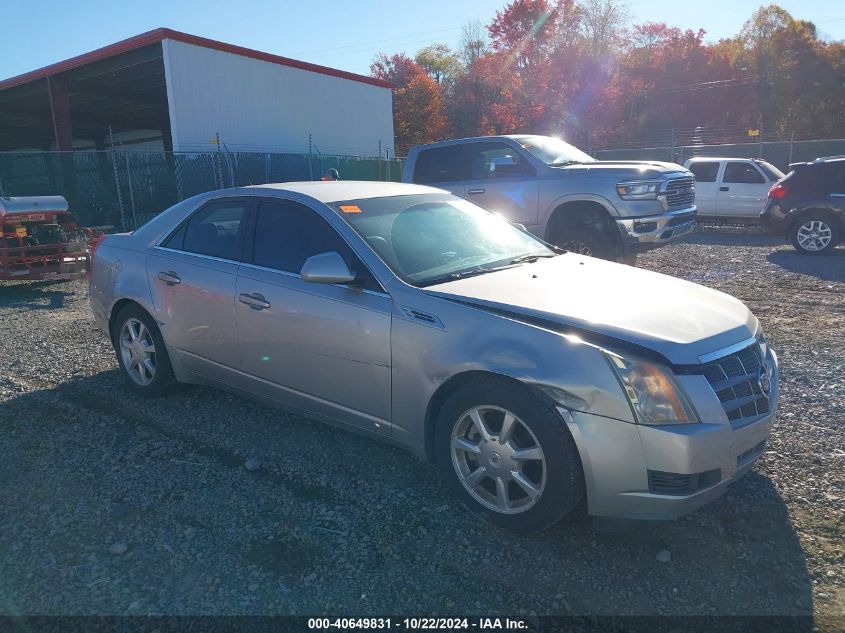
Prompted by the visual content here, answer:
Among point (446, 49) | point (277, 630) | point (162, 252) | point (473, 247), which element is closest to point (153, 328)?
point (162, 252)

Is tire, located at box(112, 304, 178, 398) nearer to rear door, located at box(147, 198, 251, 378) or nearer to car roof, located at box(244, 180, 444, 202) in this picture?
rear door, located at box(147, 198, 251, 378)

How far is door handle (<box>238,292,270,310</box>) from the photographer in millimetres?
4078

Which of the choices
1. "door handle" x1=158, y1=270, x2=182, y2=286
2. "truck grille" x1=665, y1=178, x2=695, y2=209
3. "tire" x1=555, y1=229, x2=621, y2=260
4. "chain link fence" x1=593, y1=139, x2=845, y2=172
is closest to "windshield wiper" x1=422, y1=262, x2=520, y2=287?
"door handle" x1=158, y1=270, x2=182, y2=286

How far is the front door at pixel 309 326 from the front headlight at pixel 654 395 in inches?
50.1

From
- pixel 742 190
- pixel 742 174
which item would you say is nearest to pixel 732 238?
pixel 742 190

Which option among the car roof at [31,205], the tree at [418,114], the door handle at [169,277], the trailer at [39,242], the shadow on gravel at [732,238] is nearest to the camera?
the door handle at [169,277]

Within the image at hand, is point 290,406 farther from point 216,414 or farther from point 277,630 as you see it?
point 277,630

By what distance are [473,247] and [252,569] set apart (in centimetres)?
229

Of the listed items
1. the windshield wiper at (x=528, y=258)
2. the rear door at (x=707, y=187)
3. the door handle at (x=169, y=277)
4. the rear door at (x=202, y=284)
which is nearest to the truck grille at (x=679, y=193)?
the windshield wiper at (x=528, y=258)

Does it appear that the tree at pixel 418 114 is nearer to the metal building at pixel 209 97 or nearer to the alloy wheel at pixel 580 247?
the metal building at pixel 209 97

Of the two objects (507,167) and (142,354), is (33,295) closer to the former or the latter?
(142,354)

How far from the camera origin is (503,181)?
9461 mm

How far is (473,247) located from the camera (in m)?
4.20

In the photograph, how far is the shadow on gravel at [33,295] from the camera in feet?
30.4
